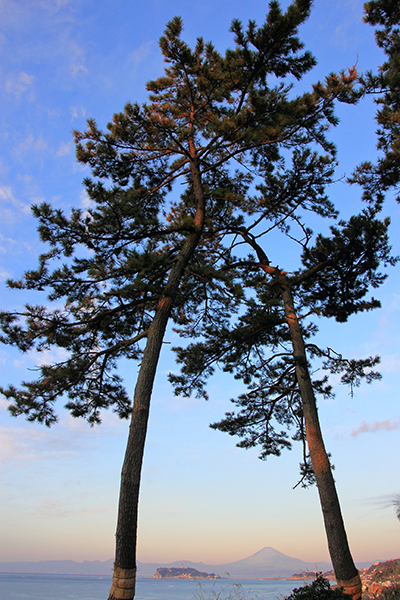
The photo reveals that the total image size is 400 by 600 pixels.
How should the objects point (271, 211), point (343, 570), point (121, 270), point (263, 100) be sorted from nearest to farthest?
point (343, 570), point (121, 270), point (263, 100), point (271, 211)

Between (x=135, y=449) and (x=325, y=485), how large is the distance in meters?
3.44

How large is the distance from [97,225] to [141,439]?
11.2ft

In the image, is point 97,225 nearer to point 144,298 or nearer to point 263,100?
point 144,298

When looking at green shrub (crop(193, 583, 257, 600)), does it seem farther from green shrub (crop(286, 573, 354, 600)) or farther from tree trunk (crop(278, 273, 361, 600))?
green shrub (crop(286, 573, 354, 600))

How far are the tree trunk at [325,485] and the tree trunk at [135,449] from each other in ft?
9.18

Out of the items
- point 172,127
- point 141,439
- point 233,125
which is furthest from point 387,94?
point 141,439

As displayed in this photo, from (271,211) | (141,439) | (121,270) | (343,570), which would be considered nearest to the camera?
(141,439)

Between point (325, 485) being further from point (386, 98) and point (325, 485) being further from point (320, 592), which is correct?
point (386, 98)

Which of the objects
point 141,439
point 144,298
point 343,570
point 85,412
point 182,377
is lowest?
point 343,570

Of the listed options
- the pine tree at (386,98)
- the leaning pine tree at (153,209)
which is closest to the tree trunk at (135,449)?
the leaning pine tree at (153,209)

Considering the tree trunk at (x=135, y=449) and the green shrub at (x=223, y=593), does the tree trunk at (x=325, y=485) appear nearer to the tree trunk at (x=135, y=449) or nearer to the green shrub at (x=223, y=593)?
the green shrub at (x=223, y=593)

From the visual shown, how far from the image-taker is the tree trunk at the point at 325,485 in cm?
575

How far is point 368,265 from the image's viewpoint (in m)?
8.31

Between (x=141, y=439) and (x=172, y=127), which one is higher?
(x=172, y=127)
